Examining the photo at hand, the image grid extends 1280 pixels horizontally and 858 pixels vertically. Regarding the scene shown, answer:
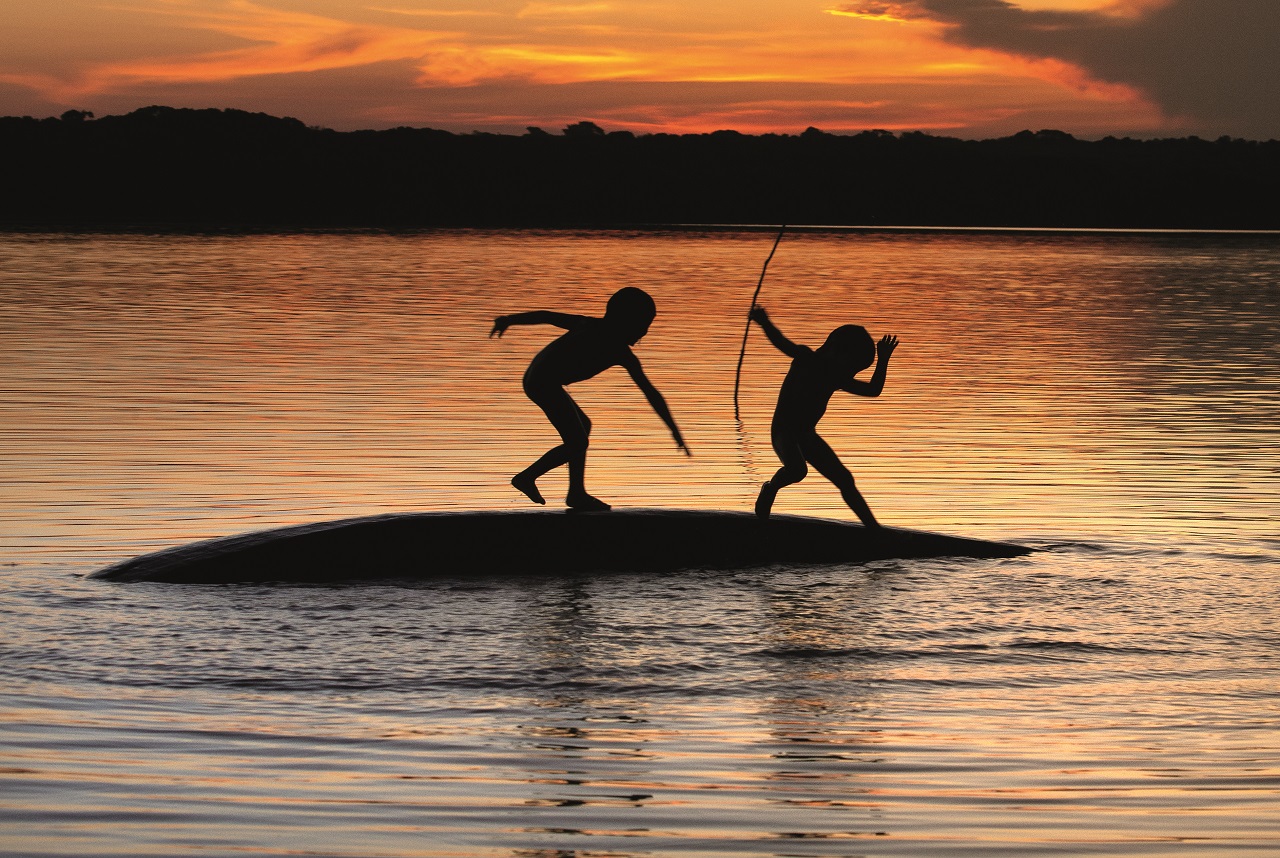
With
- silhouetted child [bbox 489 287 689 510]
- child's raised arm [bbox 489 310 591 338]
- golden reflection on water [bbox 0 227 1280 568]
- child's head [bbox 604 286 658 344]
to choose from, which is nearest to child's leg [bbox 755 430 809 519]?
silhouetted child [bbox 489 287 689 510]

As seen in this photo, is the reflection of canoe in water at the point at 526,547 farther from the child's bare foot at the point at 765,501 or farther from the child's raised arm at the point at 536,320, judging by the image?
the child's raised arm at the point at 536,320

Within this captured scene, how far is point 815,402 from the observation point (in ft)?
41.7

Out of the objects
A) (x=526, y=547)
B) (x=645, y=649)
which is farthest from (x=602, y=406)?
(x=645, y=649)

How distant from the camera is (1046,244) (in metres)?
118

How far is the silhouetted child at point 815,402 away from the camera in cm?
1263

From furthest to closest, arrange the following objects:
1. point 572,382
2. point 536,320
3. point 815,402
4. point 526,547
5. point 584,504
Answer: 1. point 815,402
2. point 584,504
3. point 572,382
4. point 526,547
5. point 536,320

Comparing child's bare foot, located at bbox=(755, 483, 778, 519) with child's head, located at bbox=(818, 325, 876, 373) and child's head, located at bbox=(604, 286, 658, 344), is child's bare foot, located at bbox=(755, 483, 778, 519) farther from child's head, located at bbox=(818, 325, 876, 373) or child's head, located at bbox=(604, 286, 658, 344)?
child's head, located at bbox=(604, 286, 658, 344)

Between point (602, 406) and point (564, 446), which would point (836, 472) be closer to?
point (564, 446)

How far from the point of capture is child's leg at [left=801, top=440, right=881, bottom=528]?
12.7 meters

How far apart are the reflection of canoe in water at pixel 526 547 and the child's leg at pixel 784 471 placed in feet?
0.49

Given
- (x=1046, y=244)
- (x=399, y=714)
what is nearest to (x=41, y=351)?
(x=399, y=714)

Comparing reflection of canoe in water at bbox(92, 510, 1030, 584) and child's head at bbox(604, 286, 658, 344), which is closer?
reflection of canoe in water at bbox(92, 510, 1030, 584)

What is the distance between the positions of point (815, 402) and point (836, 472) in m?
0.56

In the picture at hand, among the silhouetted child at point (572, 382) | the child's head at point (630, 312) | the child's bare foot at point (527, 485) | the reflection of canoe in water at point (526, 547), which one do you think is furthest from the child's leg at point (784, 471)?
the child's bare foot at point (527, 485)
